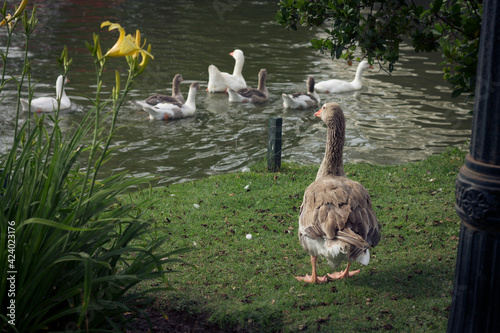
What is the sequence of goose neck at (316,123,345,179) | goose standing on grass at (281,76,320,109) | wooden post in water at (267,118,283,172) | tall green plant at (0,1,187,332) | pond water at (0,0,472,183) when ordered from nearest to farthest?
tall green plant at (0,1,187,332)
goose neck at (316,123,345,179)
wooden post in water at (267,118,283,172)
pond water at (0,0,472,183)
goose standing on grass at (281,76,320,109)

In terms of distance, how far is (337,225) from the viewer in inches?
191

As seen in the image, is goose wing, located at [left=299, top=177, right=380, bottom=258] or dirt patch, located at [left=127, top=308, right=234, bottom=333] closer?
dirt patch, located at [left=127, top=308, right=234, bottom=333]

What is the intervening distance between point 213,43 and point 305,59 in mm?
4157

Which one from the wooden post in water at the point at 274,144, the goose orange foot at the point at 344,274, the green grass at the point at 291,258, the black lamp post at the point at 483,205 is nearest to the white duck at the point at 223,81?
the wooden post in water at the point at 274,144

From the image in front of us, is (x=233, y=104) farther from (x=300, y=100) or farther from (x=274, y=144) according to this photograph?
(x=274, y=144)

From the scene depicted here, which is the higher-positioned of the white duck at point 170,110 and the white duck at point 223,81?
the white duck at point 223,81

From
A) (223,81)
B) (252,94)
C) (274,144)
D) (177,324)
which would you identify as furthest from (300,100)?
(177,324)

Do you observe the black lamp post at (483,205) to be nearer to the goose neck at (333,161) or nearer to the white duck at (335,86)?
the goose neck at (333,161)

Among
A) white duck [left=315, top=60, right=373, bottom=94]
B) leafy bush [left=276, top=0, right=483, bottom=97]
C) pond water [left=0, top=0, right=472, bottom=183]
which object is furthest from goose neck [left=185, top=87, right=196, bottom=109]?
leafy bush [left=276, top=0, right=483, bottom=97]

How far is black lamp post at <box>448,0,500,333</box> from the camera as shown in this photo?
262 cm

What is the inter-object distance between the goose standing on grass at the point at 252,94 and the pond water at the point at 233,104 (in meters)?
0.29

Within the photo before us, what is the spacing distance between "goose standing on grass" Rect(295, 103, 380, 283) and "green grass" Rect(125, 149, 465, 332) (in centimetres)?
39

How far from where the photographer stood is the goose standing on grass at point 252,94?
15.0 meters

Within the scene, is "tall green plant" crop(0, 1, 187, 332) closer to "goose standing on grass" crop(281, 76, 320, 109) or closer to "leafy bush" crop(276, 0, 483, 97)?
"leafy bush" crop(276, 0, 483, 97)
